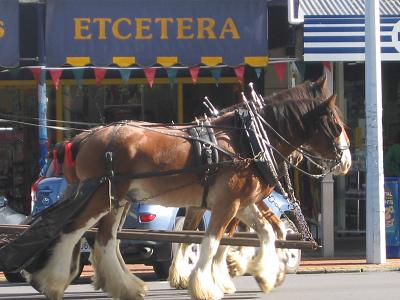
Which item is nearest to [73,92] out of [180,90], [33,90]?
[33,90]

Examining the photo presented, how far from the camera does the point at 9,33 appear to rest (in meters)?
13.8

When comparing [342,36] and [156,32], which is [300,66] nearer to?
[342,36]

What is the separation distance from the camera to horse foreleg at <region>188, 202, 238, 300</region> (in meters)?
8.24

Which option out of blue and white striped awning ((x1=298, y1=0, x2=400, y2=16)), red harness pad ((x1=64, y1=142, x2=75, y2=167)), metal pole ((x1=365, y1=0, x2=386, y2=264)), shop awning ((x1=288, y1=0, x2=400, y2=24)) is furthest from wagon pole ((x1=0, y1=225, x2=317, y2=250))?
blue and white striped awning ((x1=298, y1=0, x2=400, y2=16))

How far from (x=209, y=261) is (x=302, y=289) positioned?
250 centimetres

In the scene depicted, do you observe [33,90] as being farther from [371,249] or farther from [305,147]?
[305,147]

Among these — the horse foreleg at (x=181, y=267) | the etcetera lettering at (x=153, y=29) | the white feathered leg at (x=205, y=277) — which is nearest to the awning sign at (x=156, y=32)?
the etcetera lettering at (x=153, y=29)

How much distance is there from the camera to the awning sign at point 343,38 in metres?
13.8

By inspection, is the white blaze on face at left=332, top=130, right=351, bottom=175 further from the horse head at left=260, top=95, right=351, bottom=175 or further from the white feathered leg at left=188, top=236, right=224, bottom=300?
the white feathered leg at left=188, top=236, right=224, bottom=300

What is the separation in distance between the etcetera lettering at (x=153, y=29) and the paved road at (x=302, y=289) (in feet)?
13.5

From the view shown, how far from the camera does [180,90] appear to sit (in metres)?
17.2

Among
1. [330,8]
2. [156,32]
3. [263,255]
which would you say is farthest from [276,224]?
[330,8]

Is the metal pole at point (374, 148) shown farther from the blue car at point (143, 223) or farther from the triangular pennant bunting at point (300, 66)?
the blue car at point (143, 223)

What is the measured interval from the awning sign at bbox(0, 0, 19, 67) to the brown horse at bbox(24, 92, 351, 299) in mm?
5360
